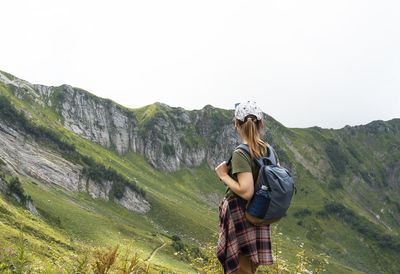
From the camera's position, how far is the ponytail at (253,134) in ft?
15.0

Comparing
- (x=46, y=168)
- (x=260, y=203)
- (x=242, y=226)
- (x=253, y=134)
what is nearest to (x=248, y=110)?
(x=253, y=134)

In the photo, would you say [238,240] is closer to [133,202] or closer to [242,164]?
[242,164]

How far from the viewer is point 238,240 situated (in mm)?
4562

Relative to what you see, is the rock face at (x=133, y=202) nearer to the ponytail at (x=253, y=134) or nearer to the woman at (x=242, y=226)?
the woman at (x=242, y=226)

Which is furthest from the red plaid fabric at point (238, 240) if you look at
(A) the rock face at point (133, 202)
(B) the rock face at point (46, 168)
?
(A) the rock face at point (133, 202)

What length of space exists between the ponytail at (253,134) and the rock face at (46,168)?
93.4m

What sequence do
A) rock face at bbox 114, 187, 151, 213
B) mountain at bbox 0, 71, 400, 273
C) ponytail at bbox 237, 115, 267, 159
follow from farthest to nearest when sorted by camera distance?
rock face at bbox 114, 187, 151, 213
mountain at bbox 0, 71, 400, 273
ponytail at bbox 237, 115, 267, 159

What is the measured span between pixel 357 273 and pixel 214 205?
93492 mm

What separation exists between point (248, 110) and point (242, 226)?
226 cm

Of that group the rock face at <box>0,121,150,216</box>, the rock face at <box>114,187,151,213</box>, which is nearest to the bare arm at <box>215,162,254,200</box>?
the rock face at <box>0,121,150,216</box>

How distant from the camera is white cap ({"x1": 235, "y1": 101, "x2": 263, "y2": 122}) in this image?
15.8ft

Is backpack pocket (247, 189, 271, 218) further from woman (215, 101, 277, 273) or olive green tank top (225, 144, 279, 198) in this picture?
olive green tank top (225, 144, 279, 198)

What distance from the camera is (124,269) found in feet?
15.3

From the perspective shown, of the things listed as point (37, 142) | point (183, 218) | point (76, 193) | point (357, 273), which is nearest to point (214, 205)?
point (183, 218)
